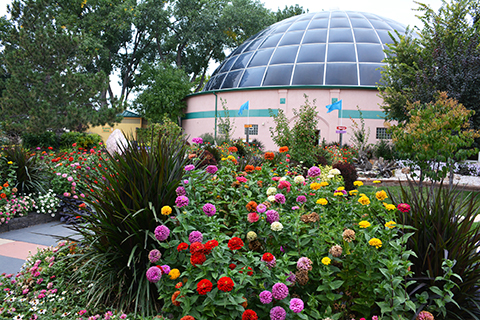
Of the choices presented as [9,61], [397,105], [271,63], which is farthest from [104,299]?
[271,63]

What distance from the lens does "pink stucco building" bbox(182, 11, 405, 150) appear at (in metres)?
21.4

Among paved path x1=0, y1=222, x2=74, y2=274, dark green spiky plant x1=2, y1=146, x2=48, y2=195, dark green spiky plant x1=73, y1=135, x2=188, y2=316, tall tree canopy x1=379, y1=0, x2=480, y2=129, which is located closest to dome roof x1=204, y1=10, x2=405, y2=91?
tall tree canopy x1=379, y1=0, x2=480, y2=129

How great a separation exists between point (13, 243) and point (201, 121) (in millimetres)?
22300

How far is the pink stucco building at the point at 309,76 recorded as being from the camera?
2136 cm

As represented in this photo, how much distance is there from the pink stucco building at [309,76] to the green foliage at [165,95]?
8.17 ft

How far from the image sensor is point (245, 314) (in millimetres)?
2109

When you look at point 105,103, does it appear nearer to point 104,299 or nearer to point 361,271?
point 104,299

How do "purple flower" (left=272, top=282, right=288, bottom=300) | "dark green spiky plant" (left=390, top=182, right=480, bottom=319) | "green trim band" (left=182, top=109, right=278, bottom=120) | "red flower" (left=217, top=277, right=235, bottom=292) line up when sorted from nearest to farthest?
1. "red flower" (left=217, top=277, right=235, bottom=292)
2. "purple flower" (left=272, top=282, right=288, bottom=300)
3. "dark green spiky plant" (left=390, top=182, right=480, bottom=319)
4. "green trim band" (left=182, top=109, right=278, bottom=120)

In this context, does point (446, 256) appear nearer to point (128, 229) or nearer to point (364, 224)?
point (364, 224)

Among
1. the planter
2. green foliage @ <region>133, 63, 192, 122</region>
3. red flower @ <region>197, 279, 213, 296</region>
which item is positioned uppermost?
green foliage @ <region>133, 63, 192, 122</region>

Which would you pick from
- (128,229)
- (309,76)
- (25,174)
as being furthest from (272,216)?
(309,76)

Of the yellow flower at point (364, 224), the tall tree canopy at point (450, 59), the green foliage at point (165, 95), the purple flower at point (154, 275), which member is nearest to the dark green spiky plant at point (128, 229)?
the purple flower at point (154, 275)

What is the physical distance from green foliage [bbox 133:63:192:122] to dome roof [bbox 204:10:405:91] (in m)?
3.27

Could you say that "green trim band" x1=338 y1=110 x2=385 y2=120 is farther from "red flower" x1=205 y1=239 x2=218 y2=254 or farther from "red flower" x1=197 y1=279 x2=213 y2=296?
"red flower" x1=197 y1=279 x2=213 y2=296
